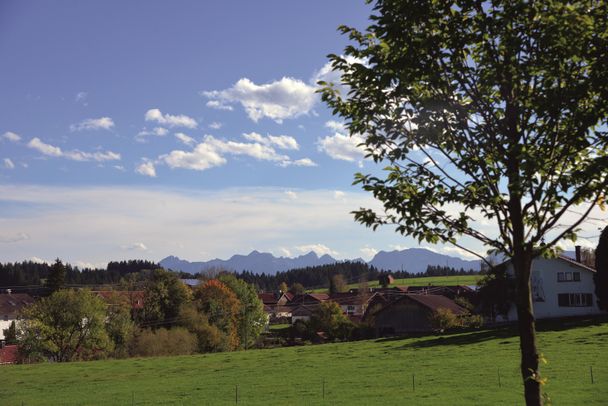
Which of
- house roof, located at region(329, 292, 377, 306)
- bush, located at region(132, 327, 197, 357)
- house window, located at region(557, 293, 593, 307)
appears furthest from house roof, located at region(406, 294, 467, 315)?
house roof, located at region(329, 292, 377, 306)

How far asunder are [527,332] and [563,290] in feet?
239

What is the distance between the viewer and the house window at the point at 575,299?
72.2 metres

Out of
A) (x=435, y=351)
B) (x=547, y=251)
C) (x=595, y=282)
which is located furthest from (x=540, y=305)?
(x=547, y=251)

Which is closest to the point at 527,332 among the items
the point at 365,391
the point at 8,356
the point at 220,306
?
the point at 365,391

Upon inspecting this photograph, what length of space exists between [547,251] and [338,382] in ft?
97.4

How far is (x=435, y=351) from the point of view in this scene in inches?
1938

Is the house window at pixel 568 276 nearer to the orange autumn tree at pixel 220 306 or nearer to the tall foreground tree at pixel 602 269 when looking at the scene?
the tall foreground tree at pixel 602 269

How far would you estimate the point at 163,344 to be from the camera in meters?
75.9

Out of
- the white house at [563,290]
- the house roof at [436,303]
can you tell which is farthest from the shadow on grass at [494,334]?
the house roof at [436,303]

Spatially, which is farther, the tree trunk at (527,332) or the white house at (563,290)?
the white house at (563,290)

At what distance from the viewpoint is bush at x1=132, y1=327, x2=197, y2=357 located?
248 feet

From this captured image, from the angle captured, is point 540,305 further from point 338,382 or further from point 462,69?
point 462,69

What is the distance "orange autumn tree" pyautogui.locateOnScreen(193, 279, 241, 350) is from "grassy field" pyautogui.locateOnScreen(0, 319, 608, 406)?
3259 cm

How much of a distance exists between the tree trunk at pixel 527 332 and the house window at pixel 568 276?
238 ft
